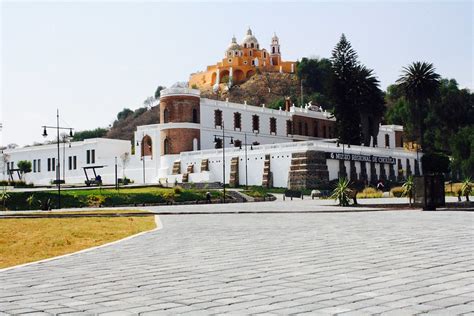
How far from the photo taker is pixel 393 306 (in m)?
6.12

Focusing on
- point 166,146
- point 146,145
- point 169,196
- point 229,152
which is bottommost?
point 169,196

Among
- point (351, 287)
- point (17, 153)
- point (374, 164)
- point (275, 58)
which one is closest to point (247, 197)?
point (374, 164)

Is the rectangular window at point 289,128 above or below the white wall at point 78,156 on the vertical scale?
above

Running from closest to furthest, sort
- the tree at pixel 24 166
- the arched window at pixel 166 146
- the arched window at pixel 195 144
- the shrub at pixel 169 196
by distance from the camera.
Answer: the shrub at pixel 169 196
the arched window at pixel 166 146
the arched window at pixel 195 144
the tree at pixel 24 166

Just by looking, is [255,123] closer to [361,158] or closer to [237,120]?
[237,120]

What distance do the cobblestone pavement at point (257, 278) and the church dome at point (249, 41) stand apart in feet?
453

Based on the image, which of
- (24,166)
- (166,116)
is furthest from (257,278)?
(24,166)

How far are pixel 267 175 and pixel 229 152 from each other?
5.99 m

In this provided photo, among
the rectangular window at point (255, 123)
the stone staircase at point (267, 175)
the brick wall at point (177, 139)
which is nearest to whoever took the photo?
the stone staircase at point (267, 175)

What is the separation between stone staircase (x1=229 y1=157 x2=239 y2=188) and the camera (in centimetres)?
6444

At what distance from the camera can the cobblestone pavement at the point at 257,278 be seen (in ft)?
20.7

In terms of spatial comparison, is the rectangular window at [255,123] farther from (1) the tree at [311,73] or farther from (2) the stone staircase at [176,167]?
(1) the tree at [311,73]

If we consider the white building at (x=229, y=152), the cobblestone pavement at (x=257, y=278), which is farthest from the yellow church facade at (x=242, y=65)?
the cobblestone pavement at (x=257, y=278)

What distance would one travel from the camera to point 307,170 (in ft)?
195
